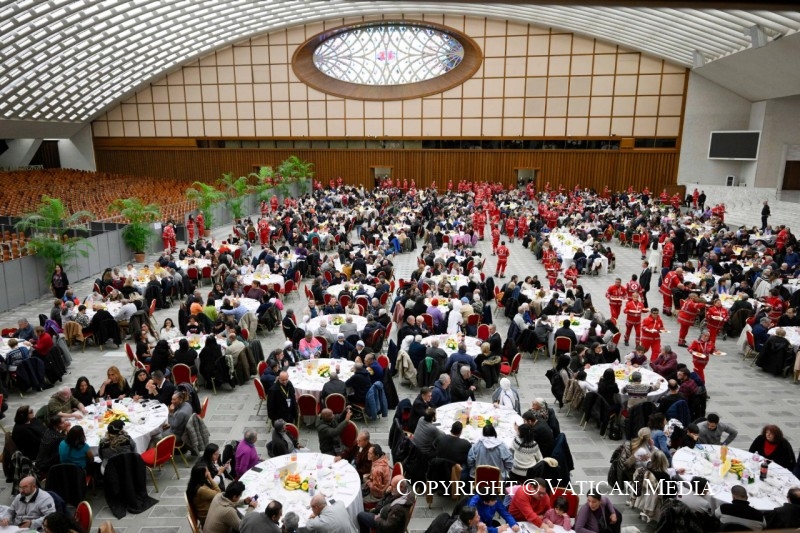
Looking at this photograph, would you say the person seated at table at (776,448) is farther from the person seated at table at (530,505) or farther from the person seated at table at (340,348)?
the person seated at table at (340,348)

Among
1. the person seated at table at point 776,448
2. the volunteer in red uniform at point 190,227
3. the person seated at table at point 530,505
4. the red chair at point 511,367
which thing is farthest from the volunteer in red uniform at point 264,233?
the person seated at table at point 776,448

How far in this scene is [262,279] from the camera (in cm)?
1555

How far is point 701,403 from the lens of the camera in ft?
28.0

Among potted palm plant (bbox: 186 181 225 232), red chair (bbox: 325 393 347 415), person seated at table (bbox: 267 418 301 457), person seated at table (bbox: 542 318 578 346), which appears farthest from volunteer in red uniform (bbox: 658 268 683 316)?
potted palm plant (bbox: 186 181 225 232)

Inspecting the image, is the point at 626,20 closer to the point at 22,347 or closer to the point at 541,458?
the point at 541,458

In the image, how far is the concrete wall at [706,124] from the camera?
33.4 metres

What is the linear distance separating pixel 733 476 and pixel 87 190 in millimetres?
34687

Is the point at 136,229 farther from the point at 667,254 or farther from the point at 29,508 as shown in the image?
the point at 667,254

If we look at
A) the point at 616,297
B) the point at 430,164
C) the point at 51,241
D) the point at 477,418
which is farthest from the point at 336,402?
the point at 430,164

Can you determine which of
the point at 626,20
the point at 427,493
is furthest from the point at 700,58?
the point at 427,493

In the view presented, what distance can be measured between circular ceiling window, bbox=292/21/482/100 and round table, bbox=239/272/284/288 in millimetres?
25039

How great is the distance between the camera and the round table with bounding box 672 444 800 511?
6.31m

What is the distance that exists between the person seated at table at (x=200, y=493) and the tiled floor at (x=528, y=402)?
760 mm

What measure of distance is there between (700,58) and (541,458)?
101ft
